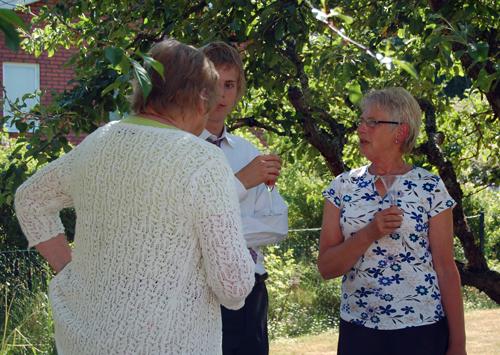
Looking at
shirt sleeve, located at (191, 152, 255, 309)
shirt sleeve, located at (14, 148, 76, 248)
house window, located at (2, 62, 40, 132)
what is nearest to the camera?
shirt sleeve, located at (191, 152, 255, 309)

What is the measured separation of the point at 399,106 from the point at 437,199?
42cm

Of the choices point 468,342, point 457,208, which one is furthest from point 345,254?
point 468,342

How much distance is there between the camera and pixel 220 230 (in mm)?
2438

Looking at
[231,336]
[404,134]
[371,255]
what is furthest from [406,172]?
[231,336]

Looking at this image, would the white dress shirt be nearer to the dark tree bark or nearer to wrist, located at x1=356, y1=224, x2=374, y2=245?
wrist, located at x1=356, y1=224, x2=374, y2=245

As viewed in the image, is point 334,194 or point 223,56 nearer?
point 223,56

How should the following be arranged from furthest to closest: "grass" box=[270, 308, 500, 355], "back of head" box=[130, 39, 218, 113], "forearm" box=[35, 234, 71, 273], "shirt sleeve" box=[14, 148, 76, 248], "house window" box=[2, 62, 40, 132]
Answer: "house window" box=[2, 62, 40, 132] < "grass" box=[270, 308, 500, 355] < "forearm" box=[35, 234, 71, 273] < "shirt sleeve" box=[14, 148, 76, 248] < "back of head" box=[130, 39, 218, 113]

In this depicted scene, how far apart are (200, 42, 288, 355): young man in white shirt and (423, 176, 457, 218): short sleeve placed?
610mm

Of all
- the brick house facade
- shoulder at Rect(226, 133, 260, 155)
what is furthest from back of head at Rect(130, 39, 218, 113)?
the brick house facade

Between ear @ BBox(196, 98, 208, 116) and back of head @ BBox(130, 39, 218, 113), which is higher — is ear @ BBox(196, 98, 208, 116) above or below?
below

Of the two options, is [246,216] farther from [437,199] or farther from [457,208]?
[457,208]

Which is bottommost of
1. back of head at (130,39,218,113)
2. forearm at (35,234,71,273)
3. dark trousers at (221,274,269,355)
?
dark trousers at (221,274,269,355)

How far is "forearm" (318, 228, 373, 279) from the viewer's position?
3.58 metres

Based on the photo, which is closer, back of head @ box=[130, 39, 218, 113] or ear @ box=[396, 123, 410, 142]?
back of head @ box=[130, 39, 218, 113]
